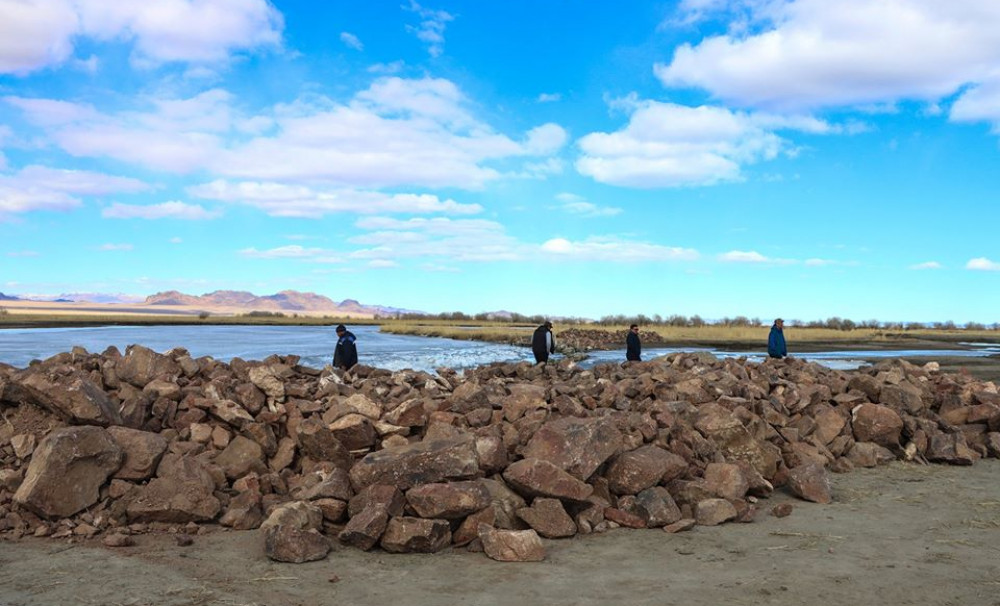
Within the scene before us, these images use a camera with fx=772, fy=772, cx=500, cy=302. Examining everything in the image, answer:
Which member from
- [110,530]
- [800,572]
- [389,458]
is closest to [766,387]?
[800,572]

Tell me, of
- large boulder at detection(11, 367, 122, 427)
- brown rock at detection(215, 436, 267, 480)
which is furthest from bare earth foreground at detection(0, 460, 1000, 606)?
large boulder at detection(11, 367, 122, 427)

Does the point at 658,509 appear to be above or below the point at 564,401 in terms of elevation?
below

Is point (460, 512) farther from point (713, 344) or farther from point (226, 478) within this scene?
point (713, 344)

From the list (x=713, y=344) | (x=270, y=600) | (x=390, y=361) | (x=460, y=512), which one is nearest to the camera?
(x=270, y=600)

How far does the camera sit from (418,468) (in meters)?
7.62

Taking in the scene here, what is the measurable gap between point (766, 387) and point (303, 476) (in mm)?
7856

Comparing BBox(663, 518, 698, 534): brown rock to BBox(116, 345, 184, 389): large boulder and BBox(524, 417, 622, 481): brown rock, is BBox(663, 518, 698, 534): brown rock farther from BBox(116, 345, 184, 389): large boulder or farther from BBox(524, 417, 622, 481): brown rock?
BBox(116, 345, 184, 389): large boulder

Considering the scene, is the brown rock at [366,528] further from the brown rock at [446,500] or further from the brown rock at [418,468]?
the brown rock at [418,468]

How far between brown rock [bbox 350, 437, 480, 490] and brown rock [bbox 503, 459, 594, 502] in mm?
465

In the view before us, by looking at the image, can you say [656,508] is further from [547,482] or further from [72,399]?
[72,399]

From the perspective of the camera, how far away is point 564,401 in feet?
35.4

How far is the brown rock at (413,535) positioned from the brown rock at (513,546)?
0.42 m

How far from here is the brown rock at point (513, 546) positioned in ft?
22.5

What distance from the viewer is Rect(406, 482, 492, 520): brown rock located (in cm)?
720
